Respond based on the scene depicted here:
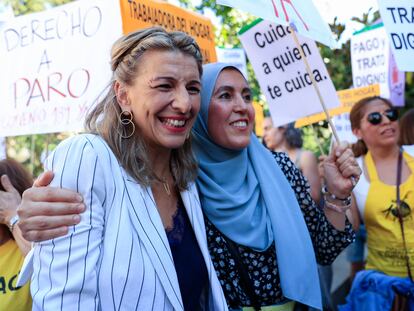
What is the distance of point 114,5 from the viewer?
2.95 meters

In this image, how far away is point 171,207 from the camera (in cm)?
191

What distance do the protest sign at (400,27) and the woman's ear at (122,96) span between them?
61.5 inches

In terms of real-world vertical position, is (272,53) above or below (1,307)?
above

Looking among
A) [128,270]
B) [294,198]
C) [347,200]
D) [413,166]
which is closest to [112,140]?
[128,270]

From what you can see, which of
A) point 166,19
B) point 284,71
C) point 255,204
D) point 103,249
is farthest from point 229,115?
point 166,19

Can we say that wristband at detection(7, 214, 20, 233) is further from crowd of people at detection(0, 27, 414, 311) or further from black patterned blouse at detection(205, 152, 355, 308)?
black patterned blouse at detection(205, 152, 355, 308)

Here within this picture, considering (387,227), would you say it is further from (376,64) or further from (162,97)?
(376,64)

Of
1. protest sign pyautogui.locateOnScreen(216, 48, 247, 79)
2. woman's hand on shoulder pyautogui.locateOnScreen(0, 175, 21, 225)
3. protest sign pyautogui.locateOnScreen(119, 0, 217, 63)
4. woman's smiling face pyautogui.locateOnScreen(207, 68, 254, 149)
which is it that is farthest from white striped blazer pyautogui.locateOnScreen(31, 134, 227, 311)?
protest sign pyautogui.locateOnScreen(216, 48, 247, 79)

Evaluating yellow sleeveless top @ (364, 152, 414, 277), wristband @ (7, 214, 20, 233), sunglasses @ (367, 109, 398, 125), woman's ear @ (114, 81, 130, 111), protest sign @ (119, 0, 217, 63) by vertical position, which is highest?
protest sign @ (119, 0, 217, 63)

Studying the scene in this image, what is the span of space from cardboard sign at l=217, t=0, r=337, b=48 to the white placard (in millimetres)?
1056

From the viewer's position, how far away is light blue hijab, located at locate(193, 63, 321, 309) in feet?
6.73

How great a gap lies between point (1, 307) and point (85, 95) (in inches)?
Result: 55.4

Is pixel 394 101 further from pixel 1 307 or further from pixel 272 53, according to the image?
pixel 1 307

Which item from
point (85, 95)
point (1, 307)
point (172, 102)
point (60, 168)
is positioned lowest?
point (1, 307)
